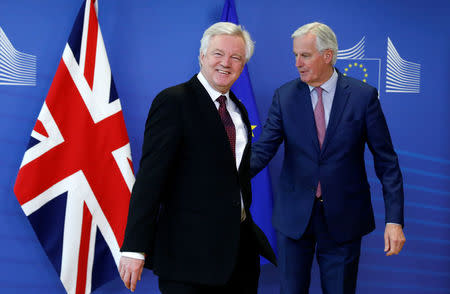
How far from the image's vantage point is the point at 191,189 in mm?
1354

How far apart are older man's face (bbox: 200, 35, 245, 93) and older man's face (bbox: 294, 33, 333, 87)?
603mm

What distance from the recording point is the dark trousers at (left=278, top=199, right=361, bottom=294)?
1927 mm

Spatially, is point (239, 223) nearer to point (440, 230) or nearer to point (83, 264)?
point (83, 264)

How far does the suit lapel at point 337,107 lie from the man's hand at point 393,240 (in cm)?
45

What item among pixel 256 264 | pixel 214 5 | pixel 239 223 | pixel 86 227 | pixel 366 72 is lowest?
pixel 86 227

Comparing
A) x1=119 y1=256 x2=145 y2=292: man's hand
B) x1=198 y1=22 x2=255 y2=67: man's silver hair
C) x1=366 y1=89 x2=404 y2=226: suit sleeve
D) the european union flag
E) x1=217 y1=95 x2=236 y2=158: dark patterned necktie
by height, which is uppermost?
x1=198 y1=22 x2=255 y2=67: man's silver hair

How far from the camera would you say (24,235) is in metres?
2.57

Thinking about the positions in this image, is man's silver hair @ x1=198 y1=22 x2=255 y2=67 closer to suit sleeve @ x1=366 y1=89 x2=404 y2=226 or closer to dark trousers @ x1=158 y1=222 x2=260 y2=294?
dark trousers @ x1=158 y1=222 x2=260 y2=294

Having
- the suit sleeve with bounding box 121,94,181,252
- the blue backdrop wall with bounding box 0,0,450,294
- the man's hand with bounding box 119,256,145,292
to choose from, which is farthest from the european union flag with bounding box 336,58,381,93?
the man's hand with bounding box 119,256,145,292

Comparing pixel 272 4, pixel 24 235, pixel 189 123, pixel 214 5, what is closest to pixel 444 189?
pixel 272 4

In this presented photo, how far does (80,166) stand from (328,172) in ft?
4.23

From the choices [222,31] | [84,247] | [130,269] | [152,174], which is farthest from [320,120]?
[84,247]

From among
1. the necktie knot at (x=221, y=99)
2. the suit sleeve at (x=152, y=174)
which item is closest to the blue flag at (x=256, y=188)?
the necktie knot at (x=221, y=99)

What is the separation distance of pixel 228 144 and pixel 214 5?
1.51 m
